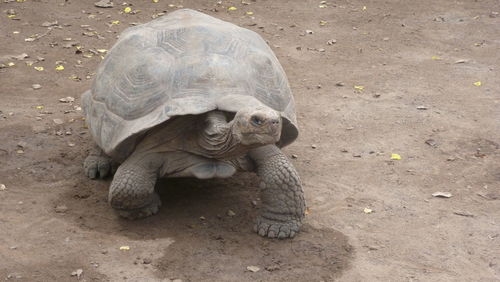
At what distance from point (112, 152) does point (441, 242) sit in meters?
2.06

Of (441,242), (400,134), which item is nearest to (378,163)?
(400,134)

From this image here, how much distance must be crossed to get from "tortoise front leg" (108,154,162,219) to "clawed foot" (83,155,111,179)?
0.64 m

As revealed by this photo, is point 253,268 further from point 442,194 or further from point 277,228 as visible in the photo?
point 442,194

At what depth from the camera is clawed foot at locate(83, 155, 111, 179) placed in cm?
499

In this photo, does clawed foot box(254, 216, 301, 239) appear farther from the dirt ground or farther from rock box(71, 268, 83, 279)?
rock box(71, 268, 83, 279)

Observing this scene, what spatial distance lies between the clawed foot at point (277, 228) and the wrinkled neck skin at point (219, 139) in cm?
45

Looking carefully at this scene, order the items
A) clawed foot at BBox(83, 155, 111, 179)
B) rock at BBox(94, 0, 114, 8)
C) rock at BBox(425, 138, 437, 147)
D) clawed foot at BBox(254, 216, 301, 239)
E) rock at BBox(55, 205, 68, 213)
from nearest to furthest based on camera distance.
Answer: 1. clawed foot at BBox(254, 216, 301, 239)
2. rock at BBox(55, 205, 68, 213)
3. clawed foot at BBox(83, 155, 111, 179)
4. rock at BBox(425, 138, 437, 147)
5. rock at BBox(94, 0, 114, 8)

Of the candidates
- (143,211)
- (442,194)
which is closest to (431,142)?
(442,194)

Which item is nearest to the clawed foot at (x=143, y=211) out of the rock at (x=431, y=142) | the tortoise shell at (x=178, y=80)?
the tortoise shell at (x=178, y=80)

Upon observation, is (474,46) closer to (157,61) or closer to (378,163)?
(378,163)

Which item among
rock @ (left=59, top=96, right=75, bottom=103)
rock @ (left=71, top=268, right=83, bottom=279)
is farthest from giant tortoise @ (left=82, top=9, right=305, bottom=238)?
rock @ (left=59, top=96, right=75, bottom=103)

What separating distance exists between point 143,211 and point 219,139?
2.52 ft

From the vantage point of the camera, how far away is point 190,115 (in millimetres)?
4164

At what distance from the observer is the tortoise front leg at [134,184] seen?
4.29 metres
